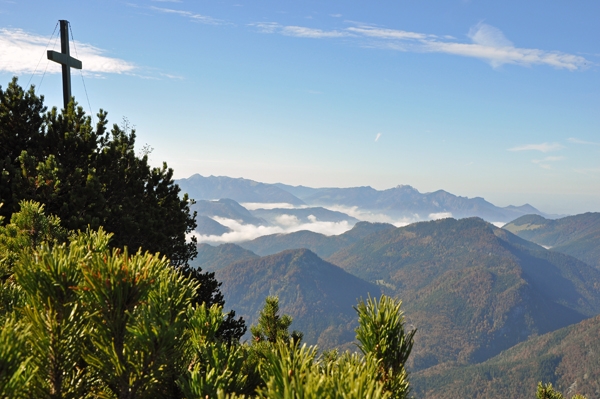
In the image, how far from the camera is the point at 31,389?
2006 mm

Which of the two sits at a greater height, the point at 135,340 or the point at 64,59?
the point at 64,59

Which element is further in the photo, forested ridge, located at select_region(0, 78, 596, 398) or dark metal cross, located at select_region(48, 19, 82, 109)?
dark metal cross, located at select_region(48, 19, 82, 109)

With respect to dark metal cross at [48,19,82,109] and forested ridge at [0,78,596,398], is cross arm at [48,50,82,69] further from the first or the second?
forested ridge at [0,78,596,398]

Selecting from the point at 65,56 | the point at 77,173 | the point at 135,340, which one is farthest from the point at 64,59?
the point at 135,340

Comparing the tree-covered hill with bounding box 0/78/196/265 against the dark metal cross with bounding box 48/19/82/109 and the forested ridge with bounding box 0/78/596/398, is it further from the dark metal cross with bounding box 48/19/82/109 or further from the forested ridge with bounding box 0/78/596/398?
the forested ridge with bounding box 0/78/596/398

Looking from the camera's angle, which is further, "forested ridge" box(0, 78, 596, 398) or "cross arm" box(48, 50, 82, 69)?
"cross arm" box(48, 50, 82, 69)

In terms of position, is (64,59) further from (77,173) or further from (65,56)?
(77,173)

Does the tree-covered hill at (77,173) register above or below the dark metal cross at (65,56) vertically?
below

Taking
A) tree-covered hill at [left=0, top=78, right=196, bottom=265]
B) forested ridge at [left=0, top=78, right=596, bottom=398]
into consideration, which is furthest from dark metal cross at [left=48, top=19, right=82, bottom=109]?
forested ridge at [left=0, top=78, right=596, bottom=398]

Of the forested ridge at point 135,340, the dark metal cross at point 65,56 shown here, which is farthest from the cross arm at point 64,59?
the forested ridge at point 135,340

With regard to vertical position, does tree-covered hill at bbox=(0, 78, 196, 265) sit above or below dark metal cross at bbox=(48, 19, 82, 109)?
below

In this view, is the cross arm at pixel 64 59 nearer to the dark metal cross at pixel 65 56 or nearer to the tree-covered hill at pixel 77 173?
the dark metal cross at pixel 65 56

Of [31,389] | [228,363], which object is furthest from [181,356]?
[31,389]

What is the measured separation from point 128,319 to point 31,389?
0.54 m
